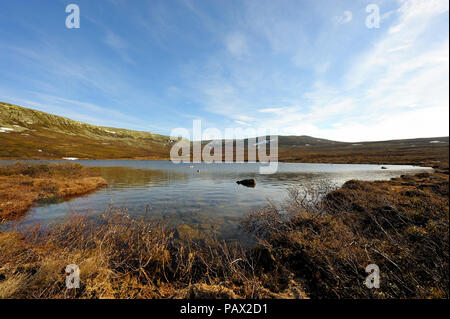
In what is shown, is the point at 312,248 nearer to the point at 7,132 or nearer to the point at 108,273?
the point at 108,273

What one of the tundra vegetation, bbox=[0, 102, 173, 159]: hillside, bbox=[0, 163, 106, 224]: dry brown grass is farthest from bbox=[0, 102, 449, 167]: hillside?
bbox=[0, 163, 106, 224]: dry brown grass

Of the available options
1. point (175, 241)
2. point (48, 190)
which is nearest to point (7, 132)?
point (48, 190)

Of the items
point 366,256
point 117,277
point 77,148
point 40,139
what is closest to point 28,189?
→ point 117,277

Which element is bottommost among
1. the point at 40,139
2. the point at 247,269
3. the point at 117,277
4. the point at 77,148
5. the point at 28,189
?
the point at 247,269

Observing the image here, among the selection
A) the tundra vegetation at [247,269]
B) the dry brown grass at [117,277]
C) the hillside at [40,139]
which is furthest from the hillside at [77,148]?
the dry brown grass at [117,277]

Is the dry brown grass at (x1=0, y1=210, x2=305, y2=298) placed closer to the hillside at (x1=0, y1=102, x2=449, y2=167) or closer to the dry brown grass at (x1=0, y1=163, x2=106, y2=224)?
the dry brown grass at (x1=0, y1=163, x2=106, y2=224)

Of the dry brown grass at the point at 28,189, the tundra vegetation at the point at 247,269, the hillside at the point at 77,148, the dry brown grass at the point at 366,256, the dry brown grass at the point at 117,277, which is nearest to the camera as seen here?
the dry brown grass at the point at 117,277

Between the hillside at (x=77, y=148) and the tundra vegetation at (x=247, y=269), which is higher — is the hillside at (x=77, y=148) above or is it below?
above

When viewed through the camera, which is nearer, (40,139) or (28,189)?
(28,189)

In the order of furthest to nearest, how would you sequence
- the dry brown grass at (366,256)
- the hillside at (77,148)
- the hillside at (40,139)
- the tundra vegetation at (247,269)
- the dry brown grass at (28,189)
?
the hillside at (40,139)
the hillside at (77,148)
the dry brown grass at (28,189)
the dry brown grass at (366,256)
the tundra vegetation at (247,269)

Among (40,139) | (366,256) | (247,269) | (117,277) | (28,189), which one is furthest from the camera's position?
(40,139)

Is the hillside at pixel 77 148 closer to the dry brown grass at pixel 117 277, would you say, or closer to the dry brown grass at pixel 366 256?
the dry brown grass at pixel 366 256

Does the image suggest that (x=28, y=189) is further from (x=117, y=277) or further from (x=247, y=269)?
(x=247, y=269)

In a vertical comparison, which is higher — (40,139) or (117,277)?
(40,139)
